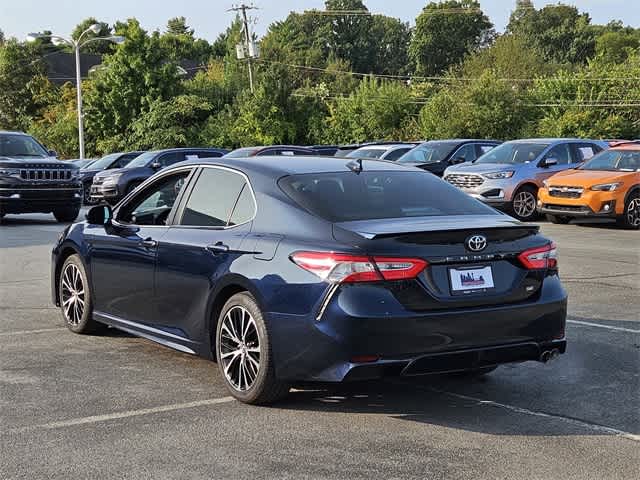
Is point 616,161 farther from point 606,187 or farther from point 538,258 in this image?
point 538,258

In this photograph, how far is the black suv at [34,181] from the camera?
21219 millimetres

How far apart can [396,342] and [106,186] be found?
77.1 ft

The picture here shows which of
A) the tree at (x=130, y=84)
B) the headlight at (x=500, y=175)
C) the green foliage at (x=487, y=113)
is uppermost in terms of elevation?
the tree at (x=130, y=84)

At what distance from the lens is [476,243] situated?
5.95 meters

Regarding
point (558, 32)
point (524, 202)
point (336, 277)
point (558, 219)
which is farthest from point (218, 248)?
point (558, 32)

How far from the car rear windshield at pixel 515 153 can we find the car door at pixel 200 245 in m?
16.4

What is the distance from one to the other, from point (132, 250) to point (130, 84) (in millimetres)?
59405

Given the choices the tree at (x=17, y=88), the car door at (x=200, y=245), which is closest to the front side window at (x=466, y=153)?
the car door at (x=200, y=245)

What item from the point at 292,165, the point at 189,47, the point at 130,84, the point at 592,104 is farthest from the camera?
the point at 189,47

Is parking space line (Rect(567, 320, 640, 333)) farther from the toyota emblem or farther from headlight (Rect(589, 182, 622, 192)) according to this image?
headlight (Rect(589, 182, 622, 192))

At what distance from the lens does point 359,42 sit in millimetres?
118062

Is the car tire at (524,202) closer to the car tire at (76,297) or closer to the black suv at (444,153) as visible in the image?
the black suv at (444,153)

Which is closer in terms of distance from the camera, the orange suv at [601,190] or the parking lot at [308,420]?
the parking lot at [308,420]

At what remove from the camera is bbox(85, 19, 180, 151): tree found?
212ft
